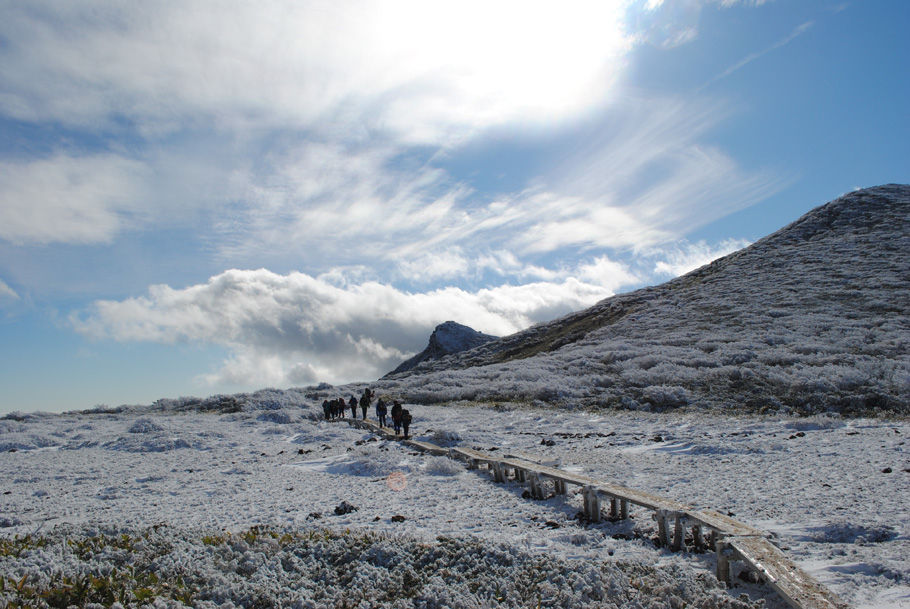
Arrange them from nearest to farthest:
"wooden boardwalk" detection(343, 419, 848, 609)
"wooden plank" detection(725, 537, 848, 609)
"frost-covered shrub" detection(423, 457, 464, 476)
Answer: "wooden plank" detection(725, 537, 848, 609) → "wooden boardwalk" detection(343, 419, 848, 609) → "frost-covered shrub" detection(423, 457, 464, 476)

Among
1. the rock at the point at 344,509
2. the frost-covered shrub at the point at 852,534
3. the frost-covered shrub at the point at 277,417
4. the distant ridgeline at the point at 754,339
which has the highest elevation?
the distant ridgeline at the point at 754,339

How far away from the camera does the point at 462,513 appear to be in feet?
37.3

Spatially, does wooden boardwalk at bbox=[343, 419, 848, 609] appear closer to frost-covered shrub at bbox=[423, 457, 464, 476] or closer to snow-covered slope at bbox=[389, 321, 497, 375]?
frost-covered shrub at bbox=[423, 457, 464, 476]

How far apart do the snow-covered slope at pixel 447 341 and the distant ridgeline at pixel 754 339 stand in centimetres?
1767

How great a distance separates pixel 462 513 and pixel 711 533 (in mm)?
4988

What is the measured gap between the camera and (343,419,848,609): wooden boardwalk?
20.0ft

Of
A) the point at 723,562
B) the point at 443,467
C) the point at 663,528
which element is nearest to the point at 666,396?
the point at 443,467

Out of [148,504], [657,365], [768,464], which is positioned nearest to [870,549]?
[768,464]

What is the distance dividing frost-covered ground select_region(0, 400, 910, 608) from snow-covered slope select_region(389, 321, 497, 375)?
78.3 meters

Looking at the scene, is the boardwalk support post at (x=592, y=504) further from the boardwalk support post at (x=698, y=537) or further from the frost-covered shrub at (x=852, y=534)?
the frost-covered shrub at (x=852, y=534)

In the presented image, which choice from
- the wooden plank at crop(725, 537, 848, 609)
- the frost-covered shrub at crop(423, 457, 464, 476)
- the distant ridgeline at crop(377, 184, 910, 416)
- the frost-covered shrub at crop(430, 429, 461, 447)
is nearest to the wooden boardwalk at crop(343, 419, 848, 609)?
the wooden plank at crop(725, 537, 848, 609)

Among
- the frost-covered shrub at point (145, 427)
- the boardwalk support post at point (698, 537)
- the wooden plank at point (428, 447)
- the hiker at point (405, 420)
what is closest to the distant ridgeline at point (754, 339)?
the hiker at point (405, 420)

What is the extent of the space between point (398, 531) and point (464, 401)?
1245 inches

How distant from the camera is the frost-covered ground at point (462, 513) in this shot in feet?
22.5
